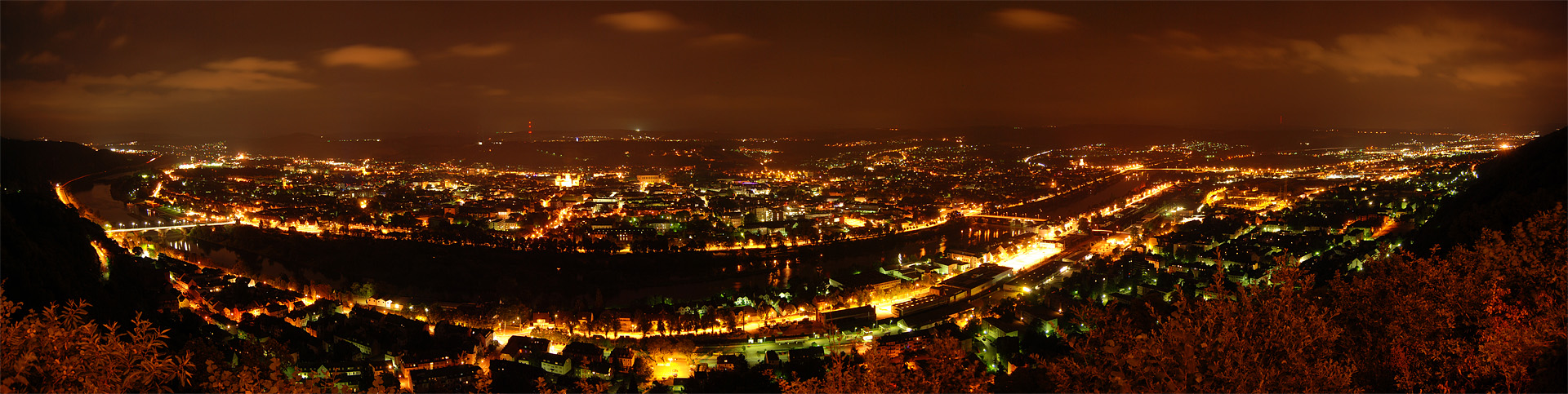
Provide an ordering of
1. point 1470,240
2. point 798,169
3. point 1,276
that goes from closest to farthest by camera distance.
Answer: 1. point 1470,240
2. point 1,276
3. point 798,169

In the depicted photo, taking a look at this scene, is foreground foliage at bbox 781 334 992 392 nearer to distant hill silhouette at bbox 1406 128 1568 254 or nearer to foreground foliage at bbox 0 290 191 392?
foreground foliage at bbox 0 290 191 392

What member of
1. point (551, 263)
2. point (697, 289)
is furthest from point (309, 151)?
point (697, 289)

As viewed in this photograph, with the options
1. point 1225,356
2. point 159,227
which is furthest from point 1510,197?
point 159,227

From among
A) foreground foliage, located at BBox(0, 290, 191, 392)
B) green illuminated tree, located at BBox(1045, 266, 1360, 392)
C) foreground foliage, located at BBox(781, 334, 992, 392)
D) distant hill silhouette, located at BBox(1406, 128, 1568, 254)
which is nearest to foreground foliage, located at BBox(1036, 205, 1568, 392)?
green illuminated tree, located at BBox(1045, 266, 1360, 392)

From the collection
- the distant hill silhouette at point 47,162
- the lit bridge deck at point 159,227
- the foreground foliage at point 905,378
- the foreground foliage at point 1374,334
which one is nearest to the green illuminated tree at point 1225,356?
the foreground foliage at point 1374,334

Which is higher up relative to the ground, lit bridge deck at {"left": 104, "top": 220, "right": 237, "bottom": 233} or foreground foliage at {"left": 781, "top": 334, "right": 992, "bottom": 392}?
foreground foliage at {"left": 781, "top": 334, "right": 992, "bottom": 392}

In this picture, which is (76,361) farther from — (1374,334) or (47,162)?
(47,162)

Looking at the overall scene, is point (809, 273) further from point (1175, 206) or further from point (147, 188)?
point (147, 188)
